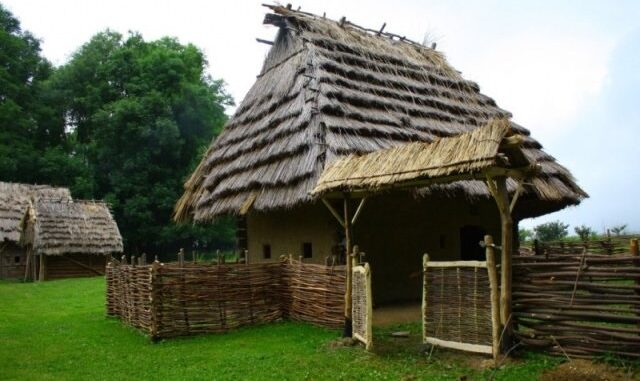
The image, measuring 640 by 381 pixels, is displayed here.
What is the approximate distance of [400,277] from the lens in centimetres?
1244

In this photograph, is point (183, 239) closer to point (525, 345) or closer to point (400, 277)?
point (400, 277)

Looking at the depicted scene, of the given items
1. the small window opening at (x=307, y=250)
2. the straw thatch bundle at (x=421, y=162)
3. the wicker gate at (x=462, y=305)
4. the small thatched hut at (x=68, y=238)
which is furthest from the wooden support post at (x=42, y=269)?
the wicker gate at (x=462, y=305)

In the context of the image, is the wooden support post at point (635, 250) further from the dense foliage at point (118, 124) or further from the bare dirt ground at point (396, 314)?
the dense foliage at point (118, 124)

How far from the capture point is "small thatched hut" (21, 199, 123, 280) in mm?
25672

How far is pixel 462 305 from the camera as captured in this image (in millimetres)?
7020

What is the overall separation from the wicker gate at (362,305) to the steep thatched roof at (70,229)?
71.7 ft

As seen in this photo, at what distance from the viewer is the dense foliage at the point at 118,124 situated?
33.7 metres

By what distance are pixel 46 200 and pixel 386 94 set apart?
21071 millimetres

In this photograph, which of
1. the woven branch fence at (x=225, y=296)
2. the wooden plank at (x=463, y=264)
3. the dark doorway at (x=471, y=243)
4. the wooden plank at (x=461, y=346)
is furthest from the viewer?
the dark doorway at (x=471, y=243)

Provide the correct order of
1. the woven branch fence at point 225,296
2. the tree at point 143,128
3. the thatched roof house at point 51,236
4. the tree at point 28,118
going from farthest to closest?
the tree at point 28,118
the tree at point 143,128
the thatched roof house at point 51,236
the woven branch fence at point 225,296

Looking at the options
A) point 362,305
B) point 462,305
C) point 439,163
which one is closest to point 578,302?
point 462,305

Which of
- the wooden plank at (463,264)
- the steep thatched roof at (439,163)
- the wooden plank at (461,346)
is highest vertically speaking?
the steep thatched roof at (439,163)

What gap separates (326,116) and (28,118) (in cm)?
3466

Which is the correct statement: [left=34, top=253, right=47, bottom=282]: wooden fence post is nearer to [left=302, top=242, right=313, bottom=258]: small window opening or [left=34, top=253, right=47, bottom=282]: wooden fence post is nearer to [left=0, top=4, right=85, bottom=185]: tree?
[left=0, top=4, right=85, bottom=185]: tree
